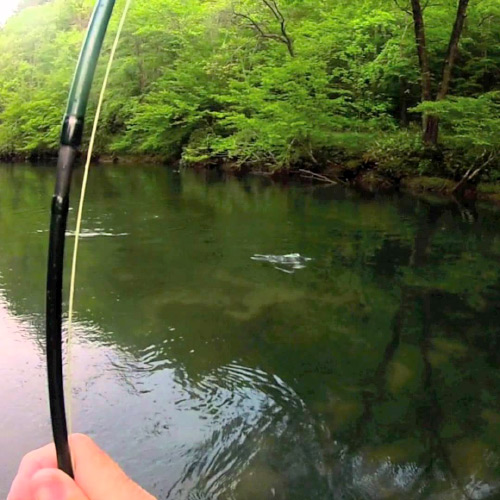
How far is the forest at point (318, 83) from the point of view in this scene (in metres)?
14.8

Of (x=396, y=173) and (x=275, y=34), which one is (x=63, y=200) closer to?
(x=396, y=173)

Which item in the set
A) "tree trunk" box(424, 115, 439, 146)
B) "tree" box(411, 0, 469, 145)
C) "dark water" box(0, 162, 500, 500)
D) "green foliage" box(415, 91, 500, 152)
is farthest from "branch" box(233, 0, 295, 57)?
"dark water" box(0, 162, 500, 500)

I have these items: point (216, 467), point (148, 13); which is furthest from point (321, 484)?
point (148, 13)

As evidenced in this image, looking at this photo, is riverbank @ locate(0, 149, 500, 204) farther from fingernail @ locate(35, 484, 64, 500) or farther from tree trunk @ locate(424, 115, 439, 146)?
fingernail @ locate(35, 484, 64, 500)

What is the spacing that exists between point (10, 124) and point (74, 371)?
29672mm

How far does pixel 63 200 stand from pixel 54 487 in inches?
19.2

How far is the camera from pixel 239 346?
5.00 metres

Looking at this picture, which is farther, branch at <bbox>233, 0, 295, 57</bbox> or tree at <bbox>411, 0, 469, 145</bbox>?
branch at <bbox>233, 0, 295, 57</bbox>

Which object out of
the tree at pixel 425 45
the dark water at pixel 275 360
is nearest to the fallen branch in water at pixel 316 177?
the tree at pixel 425 45

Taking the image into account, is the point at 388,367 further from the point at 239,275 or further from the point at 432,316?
the point at 239,275

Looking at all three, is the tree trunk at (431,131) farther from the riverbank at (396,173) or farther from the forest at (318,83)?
the riverbank at (396,173)

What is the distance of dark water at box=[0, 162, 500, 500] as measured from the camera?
3.29m

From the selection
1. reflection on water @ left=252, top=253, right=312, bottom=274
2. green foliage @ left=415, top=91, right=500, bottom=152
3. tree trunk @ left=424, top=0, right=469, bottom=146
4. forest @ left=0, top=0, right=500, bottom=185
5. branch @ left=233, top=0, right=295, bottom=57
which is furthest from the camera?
branch @ left=233, top=0, right=295, bottom=57

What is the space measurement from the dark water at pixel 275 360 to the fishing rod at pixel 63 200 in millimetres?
2216
